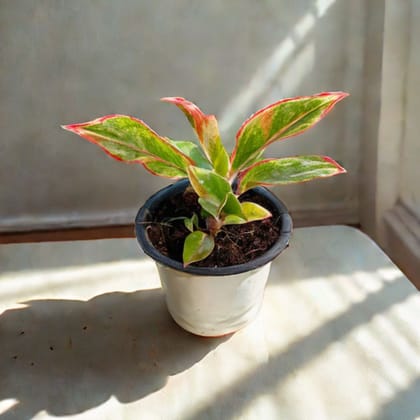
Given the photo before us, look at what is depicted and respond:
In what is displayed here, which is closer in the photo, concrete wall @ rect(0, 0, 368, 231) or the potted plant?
the potted plant

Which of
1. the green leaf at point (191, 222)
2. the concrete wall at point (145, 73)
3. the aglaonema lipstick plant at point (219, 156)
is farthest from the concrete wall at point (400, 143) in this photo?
the green leaf at point (191, 222)

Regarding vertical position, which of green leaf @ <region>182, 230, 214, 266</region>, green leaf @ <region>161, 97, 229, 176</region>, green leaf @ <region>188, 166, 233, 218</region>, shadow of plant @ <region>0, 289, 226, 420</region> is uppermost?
green leaf @ <region>161, 97, 229, 176</region>

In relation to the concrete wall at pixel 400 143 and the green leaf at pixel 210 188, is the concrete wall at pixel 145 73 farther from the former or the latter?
the green leaf at pixel 210 188

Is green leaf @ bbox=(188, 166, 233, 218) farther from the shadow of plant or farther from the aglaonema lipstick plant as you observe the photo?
the shadow of plant

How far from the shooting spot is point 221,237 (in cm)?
71

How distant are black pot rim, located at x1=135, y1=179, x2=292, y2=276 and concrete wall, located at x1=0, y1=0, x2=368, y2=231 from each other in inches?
13.8

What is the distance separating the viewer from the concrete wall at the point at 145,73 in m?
1.00

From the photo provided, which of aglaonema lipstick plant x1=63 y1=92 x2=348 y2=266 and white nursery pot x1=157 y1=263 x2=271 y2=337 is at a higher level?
aglaonema lipstick plant x1=63 y1=92 x2=348 y2=266

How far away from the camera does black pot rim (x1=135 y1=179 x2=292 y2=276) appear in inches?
26.2

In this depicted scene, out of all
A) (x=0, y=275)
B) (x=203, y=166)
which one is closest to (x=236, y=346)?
(x=203, y=166)

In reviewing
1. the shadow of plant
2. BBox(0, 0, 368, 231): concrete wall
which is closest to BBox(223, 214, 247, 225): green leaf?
the shadow of plant

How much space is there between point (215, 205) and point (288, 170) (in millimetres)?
96

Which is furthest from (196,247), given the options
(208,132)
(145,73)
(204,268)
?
(145,73)

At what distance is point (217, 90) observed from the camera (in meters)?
1.08
